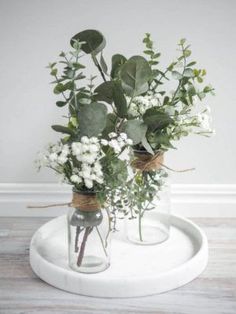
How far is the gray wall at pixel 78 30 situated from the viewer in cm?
173

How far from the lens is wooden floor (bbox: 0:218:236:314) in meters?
1.25

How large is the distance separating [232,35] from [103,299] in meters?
0.97

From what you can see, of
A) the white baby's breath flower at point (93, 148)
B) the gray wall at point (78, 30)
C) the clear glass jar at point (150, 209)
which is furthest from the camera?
the gray wall at point (78, 30)

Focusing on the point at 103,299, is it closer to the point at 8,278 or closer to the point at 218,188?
the point at 8,278

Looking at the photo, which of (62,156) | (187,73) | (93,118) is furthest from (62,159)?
(187,73)

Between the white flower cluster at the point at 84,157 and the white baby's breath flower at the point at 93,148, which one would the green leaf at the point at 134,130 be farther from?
the white baby's breath flower at the point at 93,148

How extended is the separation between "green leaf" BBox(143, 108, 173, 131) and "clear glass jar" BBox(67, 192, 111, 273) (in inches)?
9.8

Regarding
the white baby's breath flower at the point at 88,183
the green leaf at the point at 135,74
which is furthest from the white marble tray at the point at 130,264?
the green leaf at the point at 135,74

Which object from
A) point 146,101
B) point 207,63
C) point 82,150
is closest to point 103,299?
Answer: point 82,150

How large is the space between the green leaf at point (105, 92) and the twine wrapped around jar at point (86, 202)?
0.25 meters

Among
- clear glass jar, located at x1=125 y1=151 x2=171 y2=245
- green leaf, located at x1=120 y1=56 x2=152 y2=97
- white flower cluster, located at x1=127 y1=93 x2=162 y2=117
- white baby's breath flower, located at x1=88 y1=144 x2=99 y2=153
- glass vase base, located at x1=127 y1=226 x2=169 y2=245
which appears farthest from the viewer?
glass vase base, located at x1=127 y1=226 x2=169 y2=245

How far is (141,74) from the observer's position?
4.21ft

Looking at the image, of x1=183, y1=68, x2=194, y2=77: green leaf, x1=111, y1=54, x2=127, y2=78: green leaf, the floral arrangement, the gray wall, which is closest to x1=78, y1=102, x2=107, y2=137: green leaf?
the floral arrangement

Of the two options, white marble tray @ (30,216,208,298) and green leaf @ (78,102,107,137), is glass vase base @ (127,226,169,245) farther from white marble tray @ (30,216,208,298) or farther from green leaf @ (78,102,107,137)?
green leaf @ (78,102,107,137)
